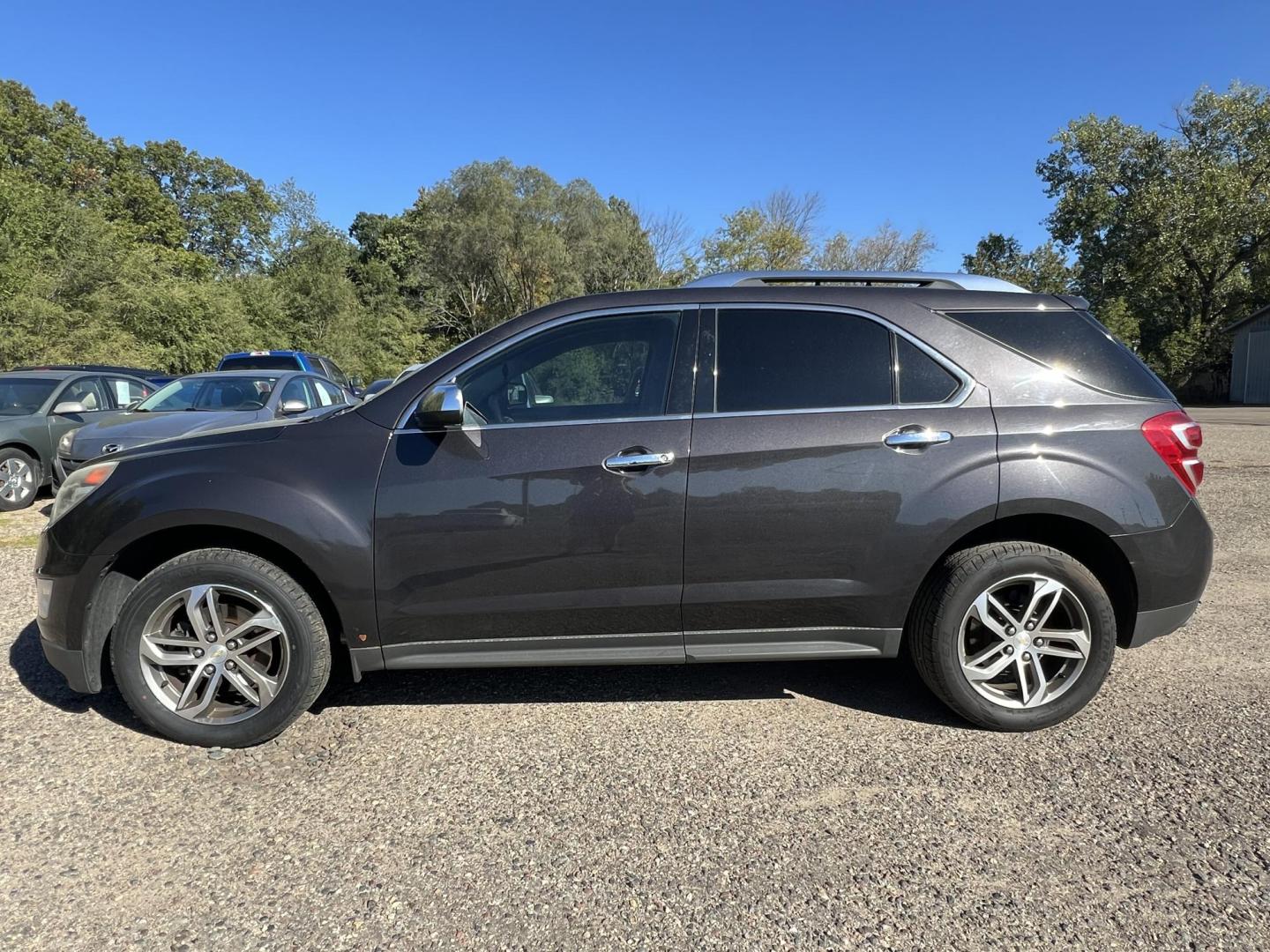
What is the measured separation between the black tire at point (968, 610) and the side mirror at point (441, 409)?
81.8 inches

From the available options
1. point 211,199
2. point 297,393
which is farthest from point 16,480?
point 211,199

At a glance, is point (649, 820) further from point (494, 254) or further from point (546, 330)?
point (494, 254)

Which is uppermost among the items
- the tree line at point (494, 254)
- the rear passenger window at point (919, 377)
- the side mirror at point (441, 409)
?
→ the tree line at point (494, 254)

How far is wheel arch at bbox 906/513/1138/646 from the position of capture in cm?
316

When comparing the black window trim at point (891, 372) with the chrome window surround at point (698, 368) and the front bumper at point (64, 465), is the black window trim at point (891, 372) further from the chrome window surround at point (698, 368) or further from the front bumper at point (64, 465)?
the front bumper at point (64, 465)

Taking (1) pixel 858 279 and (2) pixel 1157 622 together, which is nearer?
(2) pixel 1157 622

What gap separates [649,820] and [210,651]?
6.26 feet

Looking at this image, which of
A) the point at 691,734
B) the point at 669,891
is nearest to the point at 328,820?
the point at 669,891

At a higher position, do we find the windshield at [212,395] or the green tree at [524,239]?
the green tree at [524,239]

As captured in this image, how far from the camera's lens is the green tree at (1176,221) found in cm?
3222

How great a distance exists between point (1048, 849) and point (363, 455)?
111 inches

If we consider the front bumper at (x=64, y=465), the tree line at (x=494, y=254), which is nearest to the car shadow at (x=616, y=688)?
the front bumper at (x=64, y=465)

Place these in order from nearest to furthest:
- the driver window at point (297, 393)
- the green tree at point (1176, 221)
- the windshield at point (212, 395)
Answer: the windshield at point (212, 395) < the driver window at point (297, 393) < the green tree at point (1176, 221)

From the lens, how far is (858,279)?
344 cm
